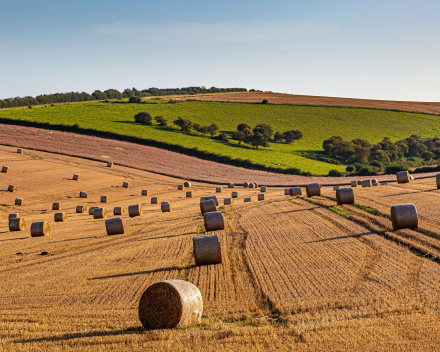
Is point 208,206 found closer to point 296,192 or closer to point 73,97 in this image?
point 296,192

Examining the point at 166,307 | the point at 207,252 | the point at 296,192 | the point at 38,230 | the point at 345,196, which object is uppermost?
the point at 166,307

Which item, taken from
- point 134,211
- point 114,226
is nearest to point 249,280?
point 114,226

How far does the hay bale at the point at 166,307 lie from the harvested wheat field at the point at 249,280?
0.28m

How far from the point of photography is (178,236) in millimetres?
23422

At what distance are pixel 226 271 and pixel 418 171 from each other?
2116 inches

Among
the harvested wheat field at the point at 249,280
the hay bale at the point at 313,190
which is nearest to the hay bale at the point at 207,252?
the harvested wheat field at the point at 249,280

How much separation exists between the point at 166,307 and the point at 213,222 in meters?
13.0

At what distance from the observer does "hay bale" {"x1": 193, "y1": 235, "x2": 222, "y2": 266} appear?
16.9 metres

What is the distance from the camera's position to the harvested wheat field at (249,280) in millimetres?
10039

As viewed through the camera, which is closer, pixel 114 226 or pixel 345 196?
pixel 114 226

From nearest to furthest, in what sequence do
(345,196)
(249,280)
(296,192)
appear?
(249,280)
(345,196)
(296,192)

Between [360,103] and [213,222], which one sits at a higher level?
[360,103]

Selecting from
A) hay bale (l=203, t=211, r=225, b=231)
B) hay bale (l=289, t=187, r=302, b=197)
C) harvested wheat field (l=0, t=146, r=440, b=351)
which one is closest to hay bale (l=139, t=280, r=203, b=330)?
harvested wheat field (l=0, t=146, r=440, b=351)

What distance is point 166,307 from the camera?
10.7 metres
